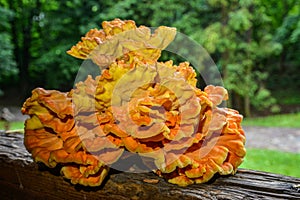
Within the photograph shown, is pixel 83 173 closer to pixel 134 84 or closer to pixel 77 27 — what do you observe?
pixel 134 84

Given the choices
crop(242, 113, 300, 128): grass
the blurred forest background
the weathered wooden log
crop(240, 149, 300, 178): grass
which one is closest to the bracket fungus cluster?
the weathered wooden log

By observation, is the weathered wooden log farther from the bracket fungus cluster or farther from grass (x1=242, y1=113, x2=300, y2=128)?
grass (x1=242, y1=113, x2=300, y2=128)

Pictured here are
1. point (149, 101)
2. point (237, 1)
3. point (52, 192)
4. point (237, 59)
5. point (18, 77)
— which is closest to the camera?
point (149, 101)

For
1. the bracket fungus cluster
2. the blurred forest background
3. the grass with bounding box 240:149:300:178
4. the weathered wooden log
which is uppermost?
the blurred forest background

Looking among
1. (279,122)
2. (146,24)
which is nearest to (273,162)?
(279,122)


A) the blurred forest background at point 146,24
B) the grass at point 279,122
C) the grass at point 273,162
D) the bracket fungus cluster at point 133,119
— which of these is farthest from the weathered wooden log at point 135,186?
the grass at point 279,122

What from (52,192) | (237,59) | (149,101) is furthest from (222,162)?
(237,59)
